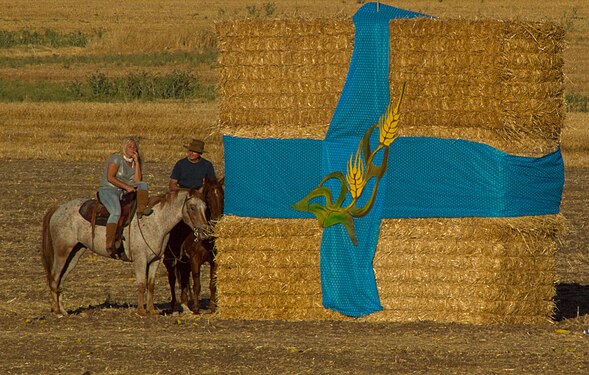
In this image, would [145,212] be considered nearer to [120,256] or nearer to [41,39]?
[120,256]

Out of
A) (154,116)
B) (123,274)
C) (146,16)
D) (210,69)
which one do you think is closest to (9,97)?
(154,116)

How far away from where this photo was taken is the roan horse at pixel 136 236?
592 inches

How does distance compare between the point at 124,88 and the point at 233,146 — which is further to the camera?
the point at 124,88

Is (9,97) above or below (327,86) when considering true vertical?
below

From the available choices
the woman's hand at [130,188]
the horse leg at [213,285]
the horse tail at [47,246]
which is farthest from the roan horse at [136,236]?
the horse leg at [213,285]

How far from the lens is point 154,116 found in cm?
3616

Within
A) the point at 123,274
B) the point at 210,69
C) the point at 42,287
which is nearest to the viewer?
the point at 42,287

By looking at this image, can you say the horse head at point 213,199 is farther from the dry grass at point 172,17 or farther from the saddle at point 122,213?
the dry grass at point 172,17

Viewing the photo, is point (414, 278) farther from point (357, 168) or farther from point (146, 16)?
point (146, 16)

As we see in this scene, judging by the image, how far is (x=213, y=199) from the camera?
596 inches

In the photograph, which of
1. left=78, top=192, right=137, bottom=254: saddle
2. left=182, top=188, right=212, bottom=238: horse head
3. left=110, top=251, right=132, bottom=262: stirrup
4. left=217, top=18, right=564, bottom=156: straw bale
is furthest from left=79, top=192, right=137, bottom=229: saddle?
left=217, top=18, right=564, bottom=156: straw bale

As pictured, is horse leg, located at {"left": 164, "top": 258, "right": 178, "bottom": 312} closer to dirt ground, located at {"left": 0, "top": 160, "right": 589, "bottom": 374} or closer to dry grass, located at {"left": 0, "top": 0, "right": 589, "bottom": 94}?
dirt ground, located at {"left": 0, "top": 160, "right": 589, "bottom": 374}

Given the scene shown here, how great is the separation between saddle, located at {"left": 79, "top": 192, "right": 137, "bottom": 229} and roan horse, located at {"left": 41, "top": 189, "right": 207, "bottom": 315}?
0.07 m

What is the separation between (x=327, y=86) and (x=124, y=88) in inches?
1186
